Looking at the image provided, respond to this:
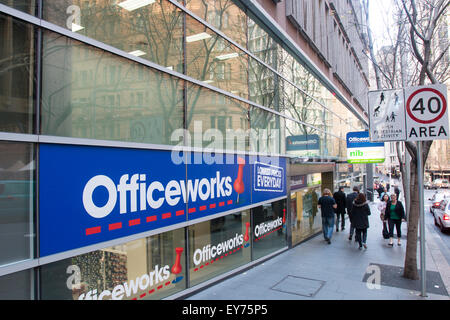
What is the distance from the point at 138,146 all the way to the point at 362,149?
12.5 meters

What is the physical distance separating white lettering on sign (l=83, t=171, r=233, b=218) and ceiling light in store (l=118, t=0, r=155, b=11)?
2610 millimetres

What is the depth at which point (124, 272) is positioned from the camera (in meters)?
4.62

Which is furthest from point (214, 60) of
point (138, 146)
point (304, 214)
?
point (304, 214)

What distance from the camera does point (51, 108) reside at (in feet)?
12.4

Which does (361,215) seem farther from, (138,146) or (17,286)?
(17,286)

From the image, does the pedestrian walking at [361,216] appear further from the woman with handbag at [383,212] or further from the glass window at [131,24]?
the glass window at [131,24]

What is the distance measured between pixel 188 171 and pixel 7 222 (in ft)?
10.2

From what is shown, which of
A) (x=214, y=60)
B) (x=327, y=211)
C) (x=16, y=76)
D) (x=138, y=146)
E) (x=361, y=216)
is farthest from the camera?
(x=327, y=211)

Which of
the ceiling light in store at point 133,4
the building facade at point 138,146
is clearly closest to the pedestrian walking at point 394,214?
the building facade at point 138,146

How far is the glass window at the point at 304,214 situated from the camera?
10.7m

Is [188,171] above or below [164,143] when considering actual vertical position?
below

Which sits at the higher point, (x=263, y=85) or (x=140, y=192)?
(x=263, y=85)

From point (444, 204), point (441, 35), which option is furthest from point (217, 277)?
point (444, 204)
